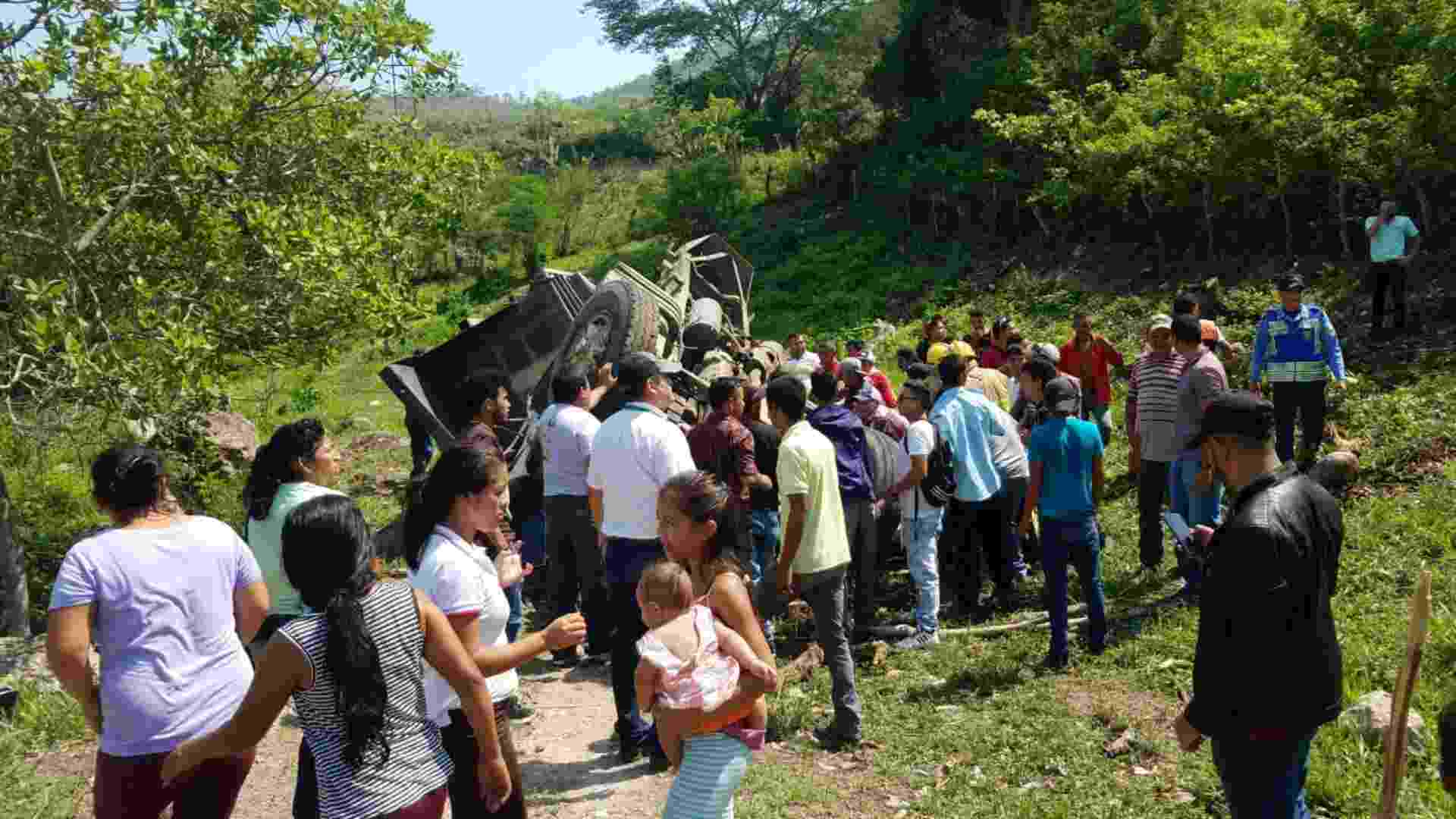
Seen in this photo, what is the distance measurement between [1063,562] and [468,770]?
380 centimetres

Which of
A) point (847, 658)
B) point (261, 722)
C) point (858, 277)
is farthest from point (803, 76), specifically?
point (261, 722)

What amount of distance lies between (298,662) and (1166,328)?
627 centimetres

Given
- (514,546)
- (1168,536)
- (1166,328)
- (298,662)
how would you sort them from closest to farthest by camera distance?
(298,662)
(514,546)
(1166,328)
(1168,536)

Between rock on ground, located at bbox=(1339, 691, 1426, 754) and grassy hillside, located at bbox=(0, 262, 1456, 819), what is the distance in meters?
0.07

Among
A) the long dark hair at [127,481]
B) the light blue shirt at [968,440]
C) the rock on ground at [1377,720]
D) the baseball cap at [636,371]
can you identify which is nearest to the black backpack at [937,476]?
the light blue shirt at [968,440]

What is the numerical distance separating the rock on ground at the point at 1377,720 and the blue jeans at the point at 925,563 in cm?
236

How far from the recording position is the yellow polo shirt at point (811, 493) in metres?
5.48

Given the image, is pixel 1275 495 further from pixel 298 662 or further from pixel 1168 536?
pixel 1168 536

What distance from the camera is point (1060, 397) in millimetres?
6215

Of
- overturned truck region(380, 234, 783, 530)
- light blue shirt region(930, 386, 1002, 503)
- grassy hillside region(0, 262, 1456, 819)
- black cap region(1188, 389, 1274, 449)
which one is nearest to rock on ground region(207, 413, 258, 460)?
overturned truck region(380, 234, 783, 530)

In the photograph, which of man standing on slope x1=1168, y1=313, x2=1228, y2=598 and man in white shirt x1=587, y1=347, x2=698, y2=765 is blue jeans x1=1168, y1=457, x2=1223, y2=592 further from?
man in white shirt x1=587, y1=347, x2=698, y2=765

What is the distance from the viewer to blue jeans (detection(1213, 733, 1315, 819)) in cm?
329

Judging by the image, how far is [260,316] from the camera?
8.80 meters

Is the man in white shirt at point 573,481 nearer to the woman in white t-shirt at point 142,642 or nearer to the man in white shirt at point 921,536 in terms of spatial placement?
the man in white shirt at point 921,536
